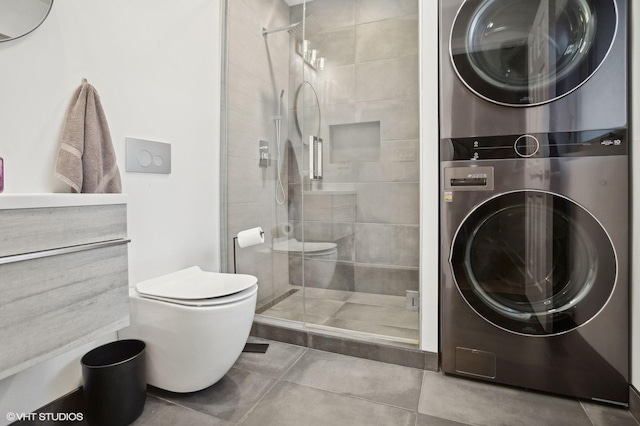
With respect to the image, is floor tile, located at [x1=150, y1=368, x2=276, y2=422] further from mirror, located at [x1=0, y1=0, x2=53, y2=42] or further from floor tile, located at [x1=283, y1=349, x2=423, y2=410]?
mirror, located at [x1=0, y1=0, x2=53, y2=42]

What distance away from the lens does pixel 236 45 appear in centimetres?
219

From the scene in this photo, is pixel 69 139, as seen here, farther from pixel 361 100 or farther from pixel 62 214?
pixel 361 100

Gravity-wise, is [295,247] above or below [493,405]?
above

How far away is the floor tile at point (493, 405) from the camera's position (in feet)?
4.17

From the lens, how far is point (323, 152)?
2422 millimetres

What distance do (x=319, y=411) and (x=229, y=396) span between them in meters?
0.41

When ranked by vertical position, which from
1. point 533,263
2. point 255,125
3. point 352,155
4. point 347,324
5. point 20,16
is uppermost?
point 20,16

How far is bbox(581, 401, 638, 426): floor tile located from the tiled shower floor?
2.37 feet

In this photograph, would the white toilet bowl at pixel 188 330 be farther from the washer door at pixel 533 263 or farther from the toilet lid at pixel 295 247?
the washer door at pixel 533 263

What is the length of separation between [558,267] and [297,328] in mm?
1363

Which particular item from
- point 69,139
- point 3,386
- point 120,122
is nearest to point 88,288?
point 3,386

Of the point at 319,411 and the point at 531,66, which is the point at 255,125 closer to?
the point at 531,66

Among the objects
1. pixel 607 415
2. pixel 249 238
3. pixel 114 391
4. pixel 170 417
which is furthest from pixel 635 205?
pixel 114 391

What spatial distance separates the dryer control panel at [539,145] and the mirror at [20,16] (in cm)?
171
